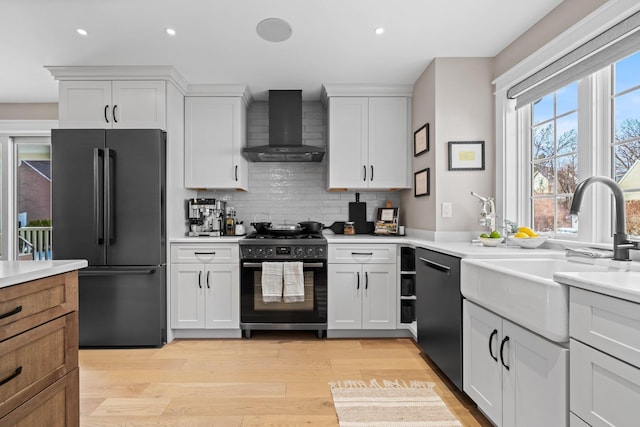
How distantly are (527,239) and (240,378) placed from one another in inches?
85.7

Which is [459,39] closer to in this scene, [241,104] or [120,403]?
[241,104]

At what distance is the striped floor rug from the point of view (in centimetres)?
191

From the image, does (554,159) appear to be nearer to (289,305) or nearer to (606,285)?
(606,285)

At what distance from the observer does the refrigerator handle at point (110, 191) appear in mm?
2955

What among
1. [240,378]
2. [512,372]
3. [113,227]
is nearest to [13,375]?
[240,378]

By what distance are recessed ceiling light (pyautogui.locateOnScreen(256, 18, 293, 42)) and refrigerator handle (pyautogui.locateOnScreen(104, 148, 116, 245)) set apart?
164cm

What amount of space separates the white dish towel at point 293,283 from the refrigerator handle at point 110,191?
152 cm

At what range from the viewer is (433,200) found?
118 inches

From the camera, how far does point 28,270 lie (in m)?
1.22

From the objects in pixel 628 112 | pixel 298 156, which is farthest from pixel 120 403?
pixel 628 112

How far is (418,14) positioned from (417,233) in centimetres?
185

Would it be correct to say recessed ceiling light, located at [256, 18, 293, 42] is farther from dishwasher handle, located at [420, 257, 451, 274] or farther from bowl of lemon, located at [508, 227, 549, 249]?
bowl of lemon, located at [508, 227, 549, 249]

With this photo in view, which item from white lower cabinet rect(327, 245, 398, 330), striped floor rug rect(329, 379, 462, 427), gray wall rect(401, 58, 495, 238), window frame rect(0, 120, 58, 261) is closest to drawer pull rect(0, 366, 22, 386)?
→ striped floor rug rect(329, 379, 462, 427)

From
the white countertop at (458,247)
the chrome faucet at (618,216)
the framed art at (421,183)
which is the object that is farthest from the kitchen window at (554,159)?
the framed art at (421,183)
